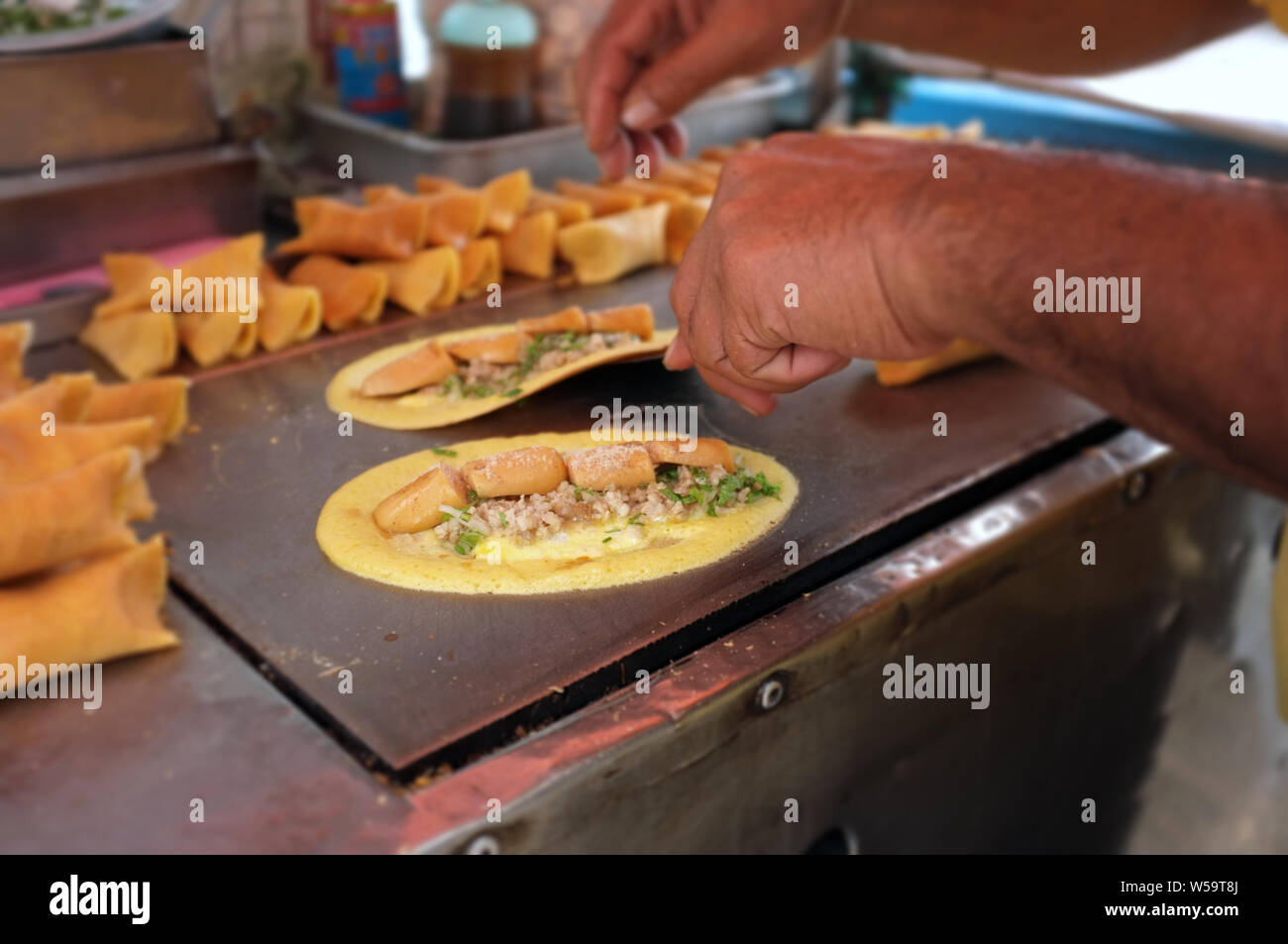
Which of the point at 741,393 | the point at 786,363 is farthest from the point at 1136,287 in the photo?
the point at 741,393

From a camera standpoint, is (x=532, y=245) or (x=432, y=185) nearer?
(x=532, y=245)

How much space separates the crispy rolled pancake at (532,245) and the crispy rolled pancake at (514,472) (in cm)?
103

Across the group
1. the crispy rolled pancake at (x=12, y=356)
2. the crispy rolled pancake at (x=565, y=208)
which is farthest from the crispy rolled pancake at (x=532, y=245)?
the crispy rolled pancake at (x=12, y=356)

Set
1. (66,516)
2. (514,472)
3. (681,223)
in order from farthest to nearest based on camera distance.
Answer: (681,223), (514,472), (66,516)

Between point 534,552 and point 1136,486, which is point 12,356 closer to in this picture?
point 534,552

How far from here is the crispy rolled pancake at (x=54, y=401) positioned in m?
1.56

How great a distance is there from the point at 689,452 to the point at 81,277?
1513mm

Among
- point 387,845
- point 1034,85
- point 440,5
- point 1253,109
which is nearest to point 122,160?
point 440,5

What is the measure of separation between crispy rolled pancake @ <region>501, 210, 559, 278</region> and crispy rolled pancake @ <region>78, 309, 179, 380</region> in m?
0.77

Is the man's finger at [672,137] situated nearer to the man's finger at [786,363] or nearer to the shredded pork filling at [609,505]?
the shredded pork filling at [609,505]

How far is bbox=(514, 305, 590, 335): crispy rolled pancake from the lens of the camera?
209cm

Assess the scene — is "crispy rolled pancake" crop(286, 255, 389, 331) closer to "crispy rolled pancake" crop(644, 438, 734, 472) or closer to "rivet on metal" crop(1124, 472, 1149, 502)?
"crispy rolled pancake" crop(644, 438, 734, 472)

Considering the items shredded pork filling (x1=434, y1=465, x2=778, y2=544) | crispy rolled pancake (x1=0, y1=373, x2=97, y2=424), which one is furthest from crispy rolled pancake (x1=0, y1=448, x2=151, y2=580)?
shredded pork filling (x1=434, y1=465, x2=778, y2=544)

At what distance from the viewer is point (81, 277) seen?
2.39 metres
